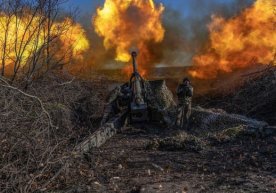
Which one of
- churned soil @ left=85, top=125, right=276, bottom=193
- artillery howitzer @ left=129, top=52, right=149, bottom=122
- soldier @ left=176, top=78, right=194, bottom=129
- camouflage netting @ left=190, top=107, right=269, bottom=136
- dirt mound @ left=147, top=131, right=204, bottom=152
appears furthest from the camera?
artillery howitzer @ left=129, top=52, right=149, bottom=122

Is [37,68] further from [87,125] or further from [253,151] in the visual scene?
[253,151]

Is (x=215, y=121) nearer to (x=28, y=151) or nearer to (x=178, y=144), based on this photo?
(x=178, y=144)

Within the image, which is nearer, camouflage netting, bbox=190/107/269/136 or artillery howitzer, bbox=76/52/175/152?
camouflage netting, bbox=190/107/269/136

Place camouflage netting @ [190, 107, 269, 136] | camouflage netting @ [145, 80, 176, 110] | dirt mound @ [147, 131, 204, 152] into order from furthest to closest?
camouflage netting @ [145, 80, 176, 110] → camouflage netting @ [190, 107, 269, 136] → dirt mound @ [147, 131, 204, 152]

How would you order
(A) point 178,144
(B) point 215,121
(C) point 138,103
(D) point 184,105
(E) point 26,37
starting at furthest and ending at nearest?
(E) point 26,37, (C) point 138,103, (D) point 184,105, (B) point 215,121, (A) point 178,144

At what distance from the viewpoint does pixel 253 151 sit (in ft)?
41.1

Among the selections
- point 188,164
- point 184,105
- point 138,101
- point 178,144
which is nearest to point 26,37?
point 138,101

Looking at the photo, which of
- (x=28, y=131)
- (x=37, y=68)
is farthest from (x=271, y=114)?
(x=28, y=131)

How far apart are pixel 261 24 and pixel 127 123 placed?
42.6 ft

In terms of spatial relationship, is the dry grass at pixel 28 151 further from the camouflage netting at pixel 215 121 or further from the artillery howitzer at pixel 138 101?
the artillery howitzer at pixel 138 101

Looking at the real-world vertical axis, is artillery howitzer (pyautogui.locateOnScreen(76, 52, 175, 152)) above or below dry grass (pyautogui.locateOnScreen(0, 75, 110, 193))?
above

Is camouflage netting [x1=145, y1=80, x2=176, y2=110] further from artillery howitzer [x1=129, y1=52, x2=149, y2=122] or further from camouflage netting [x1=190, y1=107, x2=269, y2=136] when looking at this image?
Answer: camouflage netting [x1=190, y1=107, x2=269, y2=136]

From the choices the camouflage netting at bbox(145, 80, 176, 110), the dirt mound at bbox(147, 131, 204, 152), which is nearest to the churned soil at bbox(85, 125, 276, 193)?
the dirt mound at bbox(147, 131, 204, 152)

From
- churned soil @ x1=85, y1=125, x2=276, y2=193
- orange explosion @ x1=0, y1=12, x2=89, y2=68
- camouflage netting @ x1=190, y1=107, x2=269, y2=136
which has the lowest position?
churned soil @ x1=85, y1=125, x2=276, y2=193
